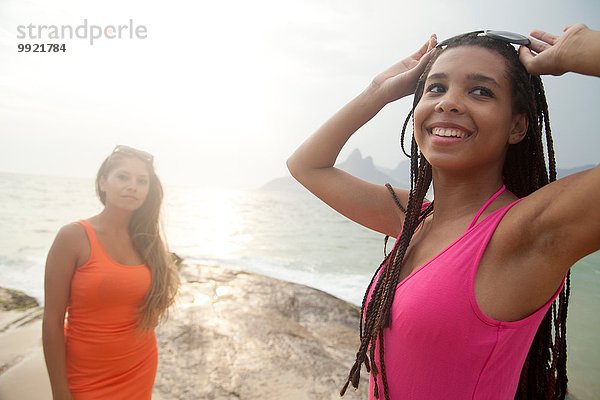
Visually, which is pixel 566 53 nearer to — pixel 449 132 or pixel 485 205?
pixel 449 132

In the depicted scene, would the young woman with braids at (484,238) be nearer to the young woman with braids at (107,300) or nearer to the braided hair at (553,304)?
the braided hair at (553,304)

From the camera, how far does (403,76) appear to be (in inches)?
66.9

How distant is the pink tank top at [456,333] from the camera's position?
1.08 metres

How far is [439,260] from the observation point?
1.19 meters

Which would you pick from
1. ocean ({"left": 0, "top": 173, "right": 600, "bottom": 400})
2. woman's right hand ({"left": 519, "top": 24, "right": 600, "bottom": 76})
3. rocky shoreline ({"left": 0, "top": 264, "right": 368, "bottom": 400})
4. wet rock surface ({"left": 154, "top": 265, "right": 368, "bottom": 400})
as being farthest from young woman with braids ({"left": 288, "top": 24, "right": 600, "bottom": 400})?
wet rock surface ({"left": 154, "top": 265, "right": 368, "bottom": 400})

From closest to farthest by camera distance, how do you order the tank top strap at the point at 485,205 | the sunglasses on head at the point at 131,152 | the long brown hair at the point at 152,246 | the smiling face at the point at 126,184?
the tank top strap at the point at 485,205 → the long brown hair at the point at 152,246 → the smiling face at the point at 126,184 → the sunglasses on head at the point at 131,152

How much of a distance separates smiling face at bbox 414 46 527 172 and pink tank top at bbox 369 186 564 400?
0.18 metres

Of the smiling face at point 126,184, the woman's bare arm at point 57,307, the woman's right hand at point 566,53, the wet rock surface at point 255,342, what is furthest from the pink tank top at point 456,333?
the wet rock surface at point 255,342

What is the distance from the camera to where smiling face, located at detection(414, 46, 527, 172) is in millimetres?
1260

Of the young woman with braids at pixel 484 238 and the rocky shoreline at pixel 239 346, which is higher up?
the young woman with braids at pixel 484 238

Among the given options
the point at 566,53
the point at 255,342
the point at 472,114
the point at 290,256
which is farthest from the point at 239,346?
the point at 290,256

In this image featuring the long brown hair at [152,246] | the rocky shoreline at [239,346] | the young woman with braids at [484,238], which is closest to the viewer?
the young woman with braids at [484,238]

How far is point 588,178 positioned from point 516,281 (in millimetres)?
314

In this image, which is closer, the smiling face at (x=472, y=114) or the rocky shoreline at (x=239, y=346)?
the smiling face at (x=472, y=114)
